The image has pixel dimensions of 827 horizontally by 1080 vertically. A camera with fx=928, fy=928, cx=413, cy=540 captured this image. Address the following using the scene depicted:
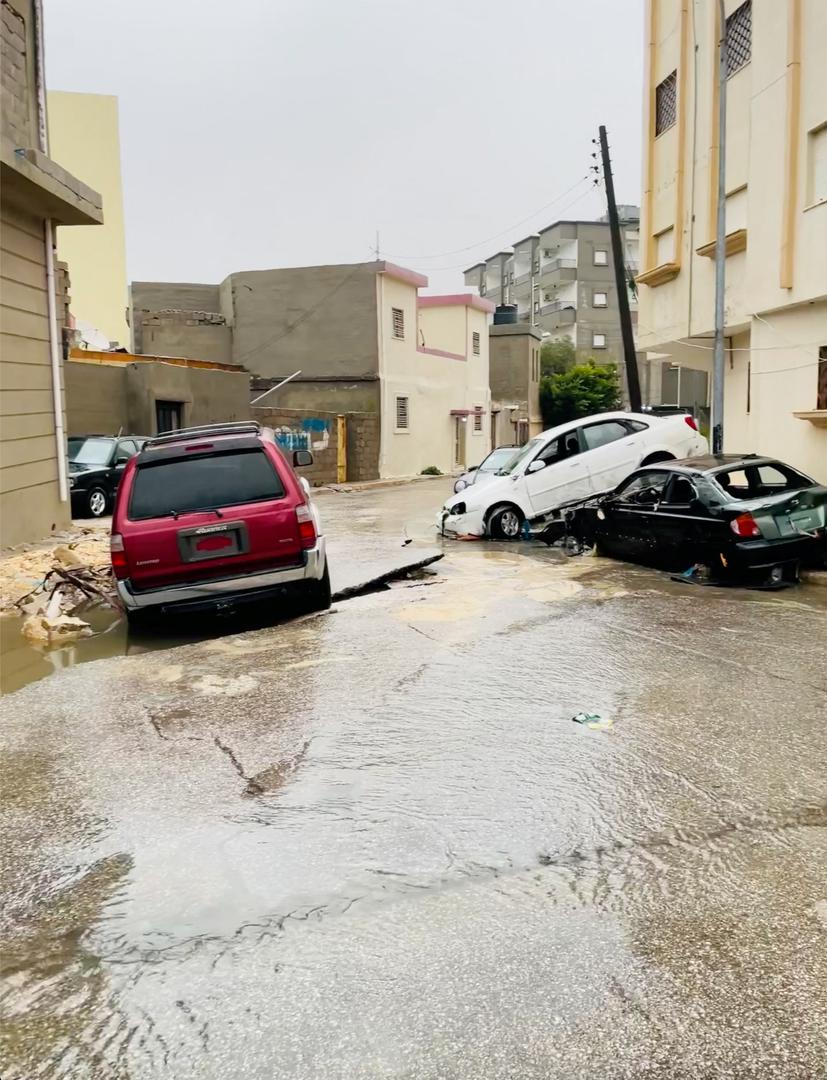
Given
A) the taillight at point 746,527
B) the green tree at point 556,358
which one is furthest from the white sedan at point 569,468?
the green tree at point 556,358

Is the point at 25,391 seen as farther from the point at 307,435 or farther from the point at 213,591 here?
the point at 307,435

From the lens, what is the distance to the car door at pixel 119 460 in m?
18.0

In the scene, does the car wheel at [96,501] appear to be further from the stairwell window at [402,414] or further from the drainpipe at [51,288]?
the stairwell window at [402,414]

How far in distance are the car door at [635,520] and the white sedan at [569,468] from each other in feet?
6.09

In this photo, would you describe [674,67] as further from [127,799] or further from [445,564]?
[127,799]

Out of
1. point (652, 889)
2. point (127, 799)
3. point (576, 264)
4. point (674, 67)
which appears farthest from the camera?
point (576, 264)

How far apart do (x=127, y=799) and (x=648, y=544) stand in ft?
26.4

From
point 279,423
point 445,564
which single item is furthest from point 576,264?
point 445,564

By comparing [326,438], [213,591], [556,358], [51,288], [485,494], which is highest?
[556,358]

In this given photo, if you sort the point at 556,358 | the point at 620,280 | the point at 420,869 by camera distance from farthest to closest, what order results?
1. the point at 556,358
2. the point at 620,280
3. the point at 420,869

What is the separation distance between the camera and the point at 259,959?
9.71ft

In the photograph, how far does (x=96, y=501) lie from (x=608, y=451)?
32.1 ft

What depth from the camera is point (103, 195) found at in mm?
34062

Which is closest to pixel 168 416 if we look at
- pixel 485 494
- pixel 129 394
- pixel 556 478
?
pixel 129 394
